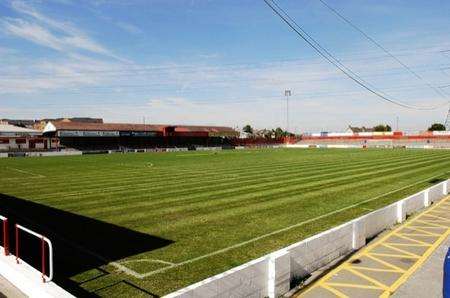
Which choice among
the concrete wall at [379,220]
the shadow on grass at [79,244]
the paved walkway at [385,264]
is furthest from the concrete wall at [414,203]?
the shadow on grass at [79,244]

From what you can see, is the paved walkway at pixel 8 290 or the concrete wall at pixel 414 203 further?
the concrete wall at pixel 414 203

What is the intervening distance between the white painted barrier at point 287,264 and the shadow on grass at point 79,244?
7.86ft

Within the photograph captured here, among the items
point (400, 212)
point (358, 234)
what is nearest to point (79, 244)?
point (358, 234)

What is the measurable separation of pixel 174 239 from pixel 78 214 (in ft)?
20.5

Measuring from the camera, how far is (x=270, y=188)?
86.1 ft

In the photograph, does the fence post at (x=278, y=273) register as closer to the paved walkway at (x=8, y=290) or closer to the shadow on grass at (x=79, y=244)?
the shadow on grass at (x=79, y=244)

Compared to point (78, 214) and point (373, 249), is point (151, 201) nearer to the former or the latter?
point (78, 214)

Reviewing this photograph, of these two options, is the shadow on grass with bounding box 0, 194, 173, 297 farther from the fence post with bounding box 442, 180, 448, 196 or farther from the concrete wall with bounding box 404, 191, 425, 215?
the fence post with bounding box 442, 180, 448, 196

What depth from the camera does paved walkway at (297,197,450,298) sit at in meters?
9.65

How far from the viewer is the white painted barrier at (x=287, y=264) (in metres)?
7.71

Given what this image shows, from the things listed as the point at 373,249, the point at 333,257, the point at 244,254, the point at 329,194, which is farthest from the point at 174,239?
the point at 329,194

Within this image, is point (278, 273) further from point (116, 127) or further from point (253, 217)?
point (116, 127)

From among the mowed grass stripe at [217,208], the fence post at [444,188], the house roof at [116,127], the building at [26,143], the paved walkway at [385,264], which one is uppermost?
the house roof at [116,127]

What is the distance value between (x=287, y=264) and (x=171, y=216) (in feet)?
29.0
